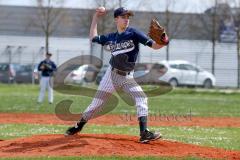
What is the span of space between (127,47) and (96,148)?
1778 mm

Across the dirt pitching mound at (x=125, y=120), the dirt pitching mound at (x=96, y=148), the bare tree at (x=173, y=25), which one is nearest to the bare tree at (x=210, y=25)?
the bare tree at (x=173, y=25)

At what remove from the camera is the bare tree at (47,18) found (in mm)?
45213

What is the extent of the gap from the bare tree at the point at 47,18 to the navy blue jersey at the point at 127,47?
111 ft

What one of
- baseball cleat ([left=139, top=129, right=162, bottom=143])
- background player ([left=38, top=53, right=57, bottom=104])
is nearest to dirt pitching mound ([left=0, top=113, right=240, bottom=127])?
background player ([left=38, top=53, right=57, bottom=104])

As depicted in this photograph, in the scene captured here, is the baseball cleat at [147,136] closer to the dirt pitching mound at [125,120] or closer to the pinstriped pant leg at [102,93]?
the pinstriped pant leg at [102,93]

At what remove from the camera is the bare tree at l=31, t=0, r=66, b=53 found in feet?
148

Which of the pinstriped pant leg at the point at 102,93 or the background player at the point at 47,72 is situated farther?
the background player at the point at 47,72

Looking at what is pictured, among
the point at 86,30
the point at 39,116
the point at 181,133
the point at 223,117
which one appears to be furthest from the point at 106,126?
the point at 86,30

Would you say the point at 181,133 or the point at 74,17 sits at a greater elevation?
the point at 74,17

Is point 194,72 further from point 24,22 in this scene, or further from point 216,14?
point 24,22

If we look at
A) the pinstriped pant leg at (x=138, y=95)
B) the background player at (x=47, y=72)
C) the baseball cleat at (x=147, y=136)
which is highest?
the background player at (x=47, y=72)

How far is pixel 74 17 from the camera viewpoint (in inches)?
2061

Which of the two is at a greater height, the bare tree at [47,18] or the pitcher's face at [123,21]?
the bare tree at [47,18]

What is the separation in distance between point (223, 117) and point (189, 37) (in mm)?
30470
